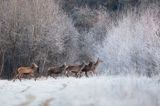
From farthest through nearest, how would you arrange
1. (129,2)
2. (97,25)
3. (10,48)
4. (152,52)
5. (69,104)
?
(129,2) → (97,25) → (10,48) → (152,52) → (69,104)

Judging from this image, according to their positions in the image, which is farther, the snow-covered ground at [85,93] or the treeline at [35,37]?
the treeline at [35,37]

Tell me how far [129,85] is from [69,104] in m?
3.74

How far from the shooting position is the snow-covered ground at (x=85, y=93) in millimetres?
16062

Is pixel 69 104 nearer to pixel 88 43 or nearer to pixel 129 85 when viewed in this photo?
pixel 129 85

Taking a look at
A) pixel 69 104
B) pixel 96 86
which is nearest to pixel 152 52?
pixel 96 86

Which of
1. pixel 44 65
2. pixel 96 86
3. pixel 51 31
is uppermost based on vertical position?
pixel 96 86

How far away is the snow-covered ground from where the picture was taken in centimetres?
1606

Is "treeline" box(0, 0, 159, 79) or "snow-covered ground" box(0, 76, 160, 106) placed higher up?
"snow-covered ground" box(0, 76, 160, 106)

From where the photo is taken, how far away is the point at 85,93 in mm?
18188

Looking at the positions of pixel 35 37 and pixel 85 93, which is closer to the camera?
pixel 85 93

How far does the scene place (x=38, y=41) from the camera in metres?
47.2

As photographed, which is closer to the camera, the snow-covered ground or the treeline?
the snow-covered ground

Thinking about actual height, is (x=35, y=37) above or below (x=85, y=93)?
below

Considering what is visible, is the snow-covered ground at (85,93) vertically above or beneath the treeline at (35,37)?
above
